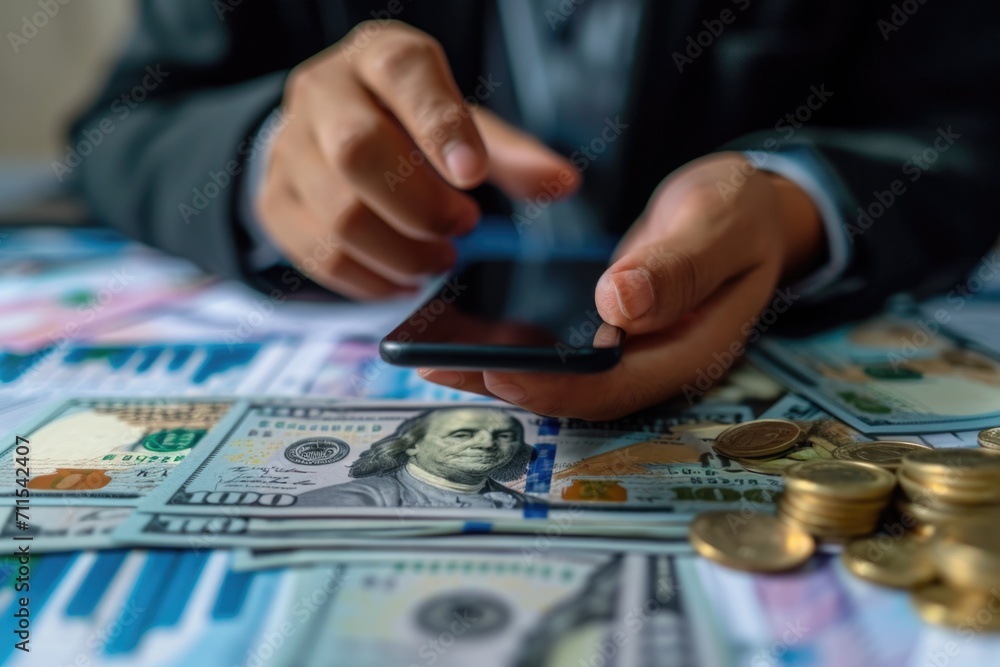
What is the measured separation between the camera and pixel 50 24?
165 centimetres

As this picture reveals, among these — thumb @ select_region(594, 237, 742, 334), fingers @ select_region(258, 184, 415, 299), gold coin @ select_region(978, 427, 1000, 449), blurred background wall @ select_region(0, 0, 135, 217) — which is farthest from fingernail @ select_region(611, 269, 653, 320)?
blurred background wall @ select_region(0, 0, 135, 217)

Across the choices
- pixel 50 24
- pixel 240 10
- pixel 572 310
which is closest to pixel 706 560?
pixel 572 310

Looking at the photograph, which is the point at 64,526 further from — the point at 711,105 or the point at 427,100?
the point at 711,105

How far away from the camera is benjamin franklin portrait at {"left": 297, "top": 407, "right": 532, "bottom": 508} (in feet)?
1.31

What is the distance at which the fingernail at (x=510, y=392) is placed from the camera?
1.40 ft

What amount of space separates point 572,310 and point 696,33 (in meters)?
0.47

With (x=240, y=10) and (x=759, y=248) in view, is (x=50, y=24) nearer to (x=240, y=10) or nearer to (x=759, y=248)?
(x=240, y=10)

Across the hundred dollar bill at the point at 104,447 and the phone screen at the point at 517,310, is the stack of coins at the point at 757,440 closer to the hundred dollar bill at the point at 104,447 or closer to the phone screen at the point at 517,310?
the phone screen at the point at 517,310

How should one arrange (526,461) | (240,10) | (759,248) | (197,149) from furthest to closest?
(240,10), (197,149), (759,248), (526,461)

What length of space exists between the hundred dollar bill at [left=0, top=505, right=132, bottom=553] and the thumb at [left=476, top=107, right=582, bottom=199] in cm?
44

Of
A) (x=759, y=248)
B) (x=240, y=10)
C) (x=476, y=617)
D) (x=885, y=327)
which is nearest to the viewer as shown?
(x=476, y=617)

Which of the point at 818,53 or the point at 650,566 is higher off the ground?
the point at 818,53

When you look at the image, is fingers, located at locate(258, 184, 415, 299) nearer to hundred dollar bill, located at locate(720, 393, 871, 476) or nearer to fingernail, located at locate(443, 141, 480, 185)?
fingernail, located at locate(443, 141, 480, 185)

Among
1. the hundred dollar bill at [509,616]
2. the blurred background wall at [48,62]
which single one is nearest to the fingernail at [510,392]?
the hundred dollar bill at [509,616]
